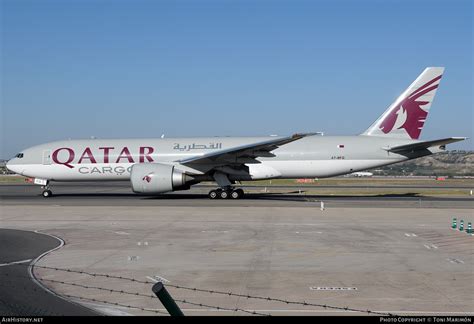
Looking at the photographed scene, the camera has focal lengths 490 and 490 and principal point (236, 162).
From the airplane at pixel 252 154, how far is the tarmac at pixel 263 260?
7.78m

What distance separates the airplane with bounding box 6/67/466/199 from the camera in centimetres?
3005

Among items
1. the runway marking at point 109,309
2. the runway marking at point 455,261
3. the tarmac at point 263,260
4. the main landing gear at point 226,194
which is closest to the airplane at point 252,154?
the main landing gear at point 226,194

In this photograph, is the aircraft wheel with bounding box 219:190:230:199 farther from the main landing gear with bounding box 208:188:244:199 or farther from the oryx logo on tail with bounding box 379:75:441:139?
the oryx logo on tail with bounding box 379:75:441:139

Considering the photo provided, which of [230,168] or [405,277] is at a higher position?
[230,168]

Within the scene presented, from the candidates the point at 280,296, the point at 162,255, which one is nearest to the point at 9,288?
the point at 162,255

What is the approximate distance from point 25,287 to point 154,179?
62.0ft

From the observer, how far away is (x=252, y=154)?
29328mm

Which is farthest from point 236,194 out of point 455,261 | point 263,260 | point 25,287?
point 25,287

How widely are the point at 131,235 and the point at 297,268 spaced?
22.6 ft

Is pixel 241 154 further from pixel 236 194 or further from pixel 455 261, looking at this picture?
pixel 455 261

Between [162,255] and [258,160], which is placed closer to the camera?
[162,255]

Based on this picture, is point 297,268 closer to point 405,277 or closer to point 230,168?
point 405,277

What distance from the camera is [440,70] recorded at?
3133cm

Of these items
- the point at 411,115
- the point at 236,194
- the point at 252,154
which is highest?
the point at 411,115
